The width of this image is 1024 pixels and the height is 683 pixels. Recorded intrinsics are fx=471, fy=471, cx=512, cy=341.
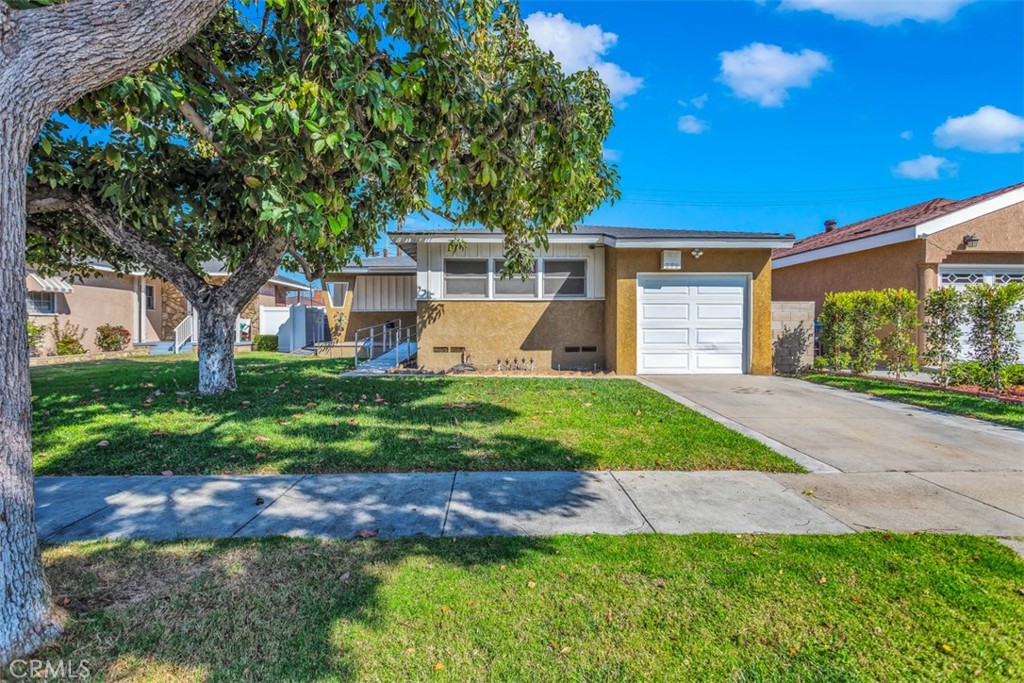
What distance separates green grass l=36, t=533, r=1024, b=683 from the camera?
2156 millimetres

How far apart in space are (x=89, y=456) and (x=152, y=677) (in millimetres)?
4336

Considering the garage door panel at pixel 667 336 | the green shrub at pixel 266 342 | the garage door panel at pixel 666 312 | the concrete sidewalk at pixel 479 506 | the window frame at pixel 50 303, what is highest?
the window frame at pixel 50 303

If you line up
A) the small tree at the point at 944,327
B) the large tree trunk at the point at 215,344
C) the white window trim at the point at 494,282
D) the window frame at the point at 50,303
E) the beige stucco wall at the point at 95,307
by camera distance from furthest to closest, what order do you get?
the beige stucco wall at the point at 95,307 → the window frame at the point at 50,303 → the white window trim at the point at 494,282 → the small tree at the point at 944,327 → the large tree trunk at the point at 215,344

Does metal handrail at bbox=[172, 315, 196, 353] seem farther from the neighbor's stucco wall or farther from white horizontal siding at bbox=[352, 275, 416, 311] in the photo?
the neighbor's stucco wall

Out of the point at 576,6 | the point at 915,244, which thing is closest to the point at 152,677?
the point at 576,6

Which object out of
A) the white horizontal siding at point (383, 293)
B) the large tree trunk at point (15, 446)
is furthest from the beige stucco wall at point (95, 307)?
the large tree trunk at point (15, 446)

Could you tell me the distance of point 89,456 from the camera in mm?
5164

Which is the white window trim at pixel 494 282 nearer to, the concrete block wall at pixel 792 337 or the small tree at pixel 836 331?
the concrete block wall at pixel 792 337

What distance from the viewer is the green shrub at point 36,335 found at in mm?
14502

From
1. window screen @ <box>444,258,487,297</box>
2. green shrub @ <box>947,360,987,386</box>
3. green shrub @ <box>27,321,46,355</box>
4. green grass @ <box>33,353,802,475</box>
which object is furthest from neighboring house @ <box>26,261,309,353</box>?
green shrub @ <box>947,360,987,386</box>

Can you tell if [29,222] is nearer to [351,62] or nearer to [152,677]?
[351,62]

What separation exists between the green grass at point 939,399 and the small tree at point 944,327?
2.13ft

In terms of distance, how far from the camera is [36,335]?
48.2ft

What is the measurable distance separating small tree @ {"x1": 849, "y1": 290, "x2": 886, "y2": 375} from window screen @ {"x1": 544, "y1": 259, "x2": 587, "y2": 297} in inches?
244
